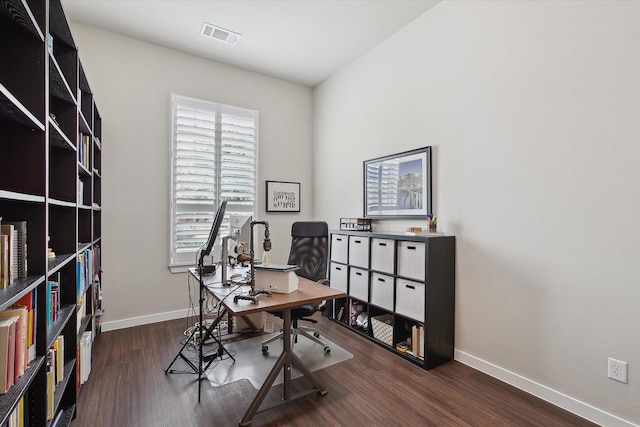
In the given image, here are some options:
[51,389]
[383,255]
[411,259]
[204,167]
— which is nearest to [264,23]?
[204,167]

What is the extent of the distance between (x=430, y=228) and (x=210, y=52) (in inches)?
128

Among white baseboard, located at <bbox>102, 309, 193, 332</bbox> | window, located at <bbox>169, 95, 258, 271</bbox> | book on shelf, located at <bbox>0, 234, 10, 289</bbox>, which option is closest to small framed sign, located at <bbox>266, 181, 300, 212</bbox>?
window, located at <bbox>169, 95, 258, 271</bbox>

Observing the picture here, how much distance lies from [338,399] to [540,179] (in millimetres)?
2072

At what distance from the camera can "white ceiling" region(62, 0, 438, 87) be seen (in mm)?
2967

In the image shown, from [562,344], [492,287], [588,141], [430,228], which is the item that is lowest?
[562,344]

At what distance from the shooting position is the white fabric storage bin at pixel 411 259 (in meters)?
2.65

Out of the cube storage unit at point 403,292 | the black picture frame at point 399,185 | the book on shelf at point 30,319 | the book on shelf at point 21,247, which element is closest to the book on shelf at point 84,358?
the book on shelf at point 30,319

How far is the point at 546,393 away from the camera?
2154 millimetres

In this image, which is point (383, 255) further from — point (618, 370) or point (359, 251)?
point (618, 370)

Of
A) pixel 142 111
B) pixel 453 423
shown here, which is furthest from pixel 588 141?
pixel 142 111

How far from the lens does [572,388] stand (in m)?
2.05

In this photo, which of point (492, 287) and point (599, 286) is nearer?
point (599, 286)

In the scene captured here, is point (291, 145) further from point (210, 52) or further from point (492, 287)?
point (492, 287)

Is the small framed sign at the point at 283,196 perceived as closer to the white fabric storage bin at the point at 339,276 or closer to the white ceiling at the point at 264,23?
the white fabric storage bin at the point at 339,276
